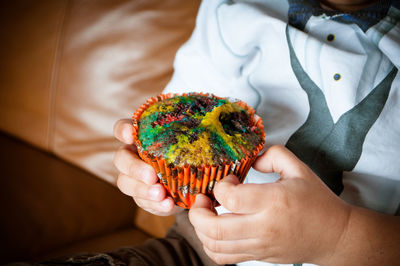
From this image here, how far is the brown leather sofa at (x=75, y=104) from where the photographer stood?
915 millimetres

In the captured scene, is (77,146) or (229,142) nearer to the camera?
(229,142)

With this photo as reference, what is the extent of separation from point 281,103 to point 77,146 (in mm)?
777

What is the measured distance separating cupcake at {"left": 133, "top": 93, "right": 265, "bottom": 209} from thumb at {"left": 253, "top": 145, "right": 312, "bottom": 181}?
2cm

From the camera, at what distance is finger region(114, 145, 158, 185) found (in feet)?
1.63

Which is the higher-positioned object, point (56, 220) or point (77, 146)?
point (77, 146)

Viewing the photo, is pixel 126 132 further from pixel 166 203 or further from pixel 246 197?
pixel 246 197

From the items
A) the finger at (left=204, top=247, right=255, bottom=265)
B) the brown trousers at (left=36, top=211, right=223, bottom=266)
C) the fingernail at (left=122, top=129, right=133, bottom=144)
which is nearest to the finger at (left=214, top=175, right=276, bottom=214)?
the finger at (left=204, top=247, right=255, bottom=265)

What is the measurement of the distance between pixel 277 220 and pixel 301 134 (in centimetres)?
26

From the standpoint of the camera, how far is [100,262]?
2.02ft

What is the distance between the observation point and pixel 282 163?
0.48 metres

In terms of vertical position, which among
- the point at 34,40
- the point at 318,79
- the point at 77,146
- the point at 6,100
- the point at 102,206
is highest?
the point at 34,40

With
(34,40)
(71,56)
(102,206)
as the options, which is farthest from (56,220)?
(34,40)

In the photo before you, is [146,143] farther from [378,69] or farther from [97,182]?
[97,182]

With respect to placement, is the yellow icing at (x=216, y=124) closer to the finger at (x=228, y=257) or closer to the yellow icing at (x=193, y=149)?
the yellow icing at (x=193, y=149)
